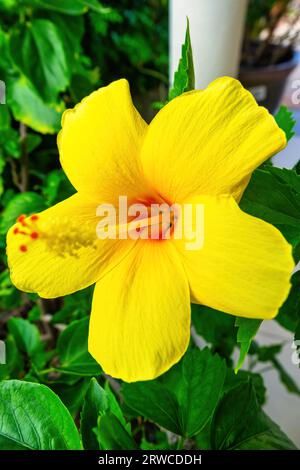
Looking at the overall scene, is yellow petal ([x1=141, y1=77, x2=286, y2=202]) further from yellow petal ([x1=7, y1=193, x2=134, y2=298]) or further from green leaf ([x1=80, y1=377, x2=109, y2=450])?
green leaf ([x1=80, y1=377, x2=109, y2=450])

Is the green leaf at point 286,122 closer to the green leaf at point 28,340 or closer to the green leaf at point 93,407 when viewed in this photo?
the green leaf at point 93,407

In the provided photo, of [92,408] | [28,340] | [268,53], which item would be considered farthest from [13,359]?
[268,53]

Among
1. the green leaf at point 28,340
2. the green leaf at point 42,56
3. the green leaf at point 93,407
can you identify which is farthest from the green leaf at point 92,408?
the green leaf at point 42,56

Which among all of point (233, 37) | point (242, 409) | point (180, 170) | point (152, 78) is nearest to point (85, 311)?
point (242, 409)

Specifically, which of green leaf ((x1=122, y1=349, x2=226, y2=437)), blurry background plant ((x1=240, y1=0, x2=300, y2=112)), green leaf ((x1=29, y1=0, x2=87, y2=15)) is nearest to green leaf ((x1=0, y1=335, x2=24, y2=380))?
green leaf ((x1=122, y1=349, x2=226, y2=437))

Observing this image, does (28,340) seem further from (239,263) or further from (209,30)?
(209,30)

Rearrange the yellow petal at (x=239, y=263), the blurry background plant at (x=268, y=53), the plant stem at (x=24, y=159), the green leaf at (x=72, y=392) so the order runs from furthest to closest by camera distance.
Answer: the blurry background plant at (x=268, y=53) < the plant stem at (x=24, y=159) < the green leaf at (x=72, y=392) < the yellow petal at (x=239, y=263)
